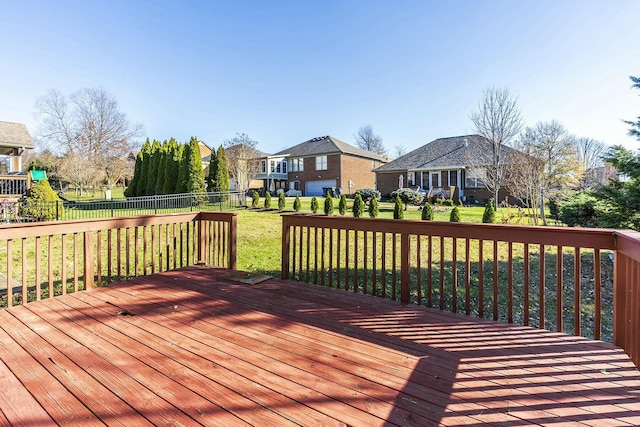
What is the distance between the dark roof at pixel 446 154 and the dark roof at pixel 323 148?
196 inches

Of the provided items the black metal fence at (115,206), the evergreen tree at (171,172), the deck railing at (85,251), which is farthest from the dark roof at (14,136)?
the deck railing at (85,251)

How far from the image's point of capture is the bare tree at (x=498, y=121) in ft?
53.1

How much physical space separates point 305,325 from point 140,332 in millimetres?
1410

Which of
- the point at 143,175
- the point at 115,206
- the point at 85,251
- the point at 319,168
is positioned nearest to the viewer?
the point at 85,251

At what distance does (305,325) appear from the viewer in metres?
2.84

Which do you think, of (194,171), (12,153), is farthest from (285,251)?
(12,153)

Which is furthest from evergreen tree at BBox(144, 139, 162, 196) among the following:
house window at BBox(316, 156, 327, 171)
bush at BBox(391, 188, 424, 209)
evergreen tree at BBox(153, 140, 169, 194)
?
house window at BBox(316, 156, 327, 171)

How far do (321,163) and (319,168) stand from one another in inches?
22.7

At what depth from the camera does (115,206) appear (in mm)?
13469

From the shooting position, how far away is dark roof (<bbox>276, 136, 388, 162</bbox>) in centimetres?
3094

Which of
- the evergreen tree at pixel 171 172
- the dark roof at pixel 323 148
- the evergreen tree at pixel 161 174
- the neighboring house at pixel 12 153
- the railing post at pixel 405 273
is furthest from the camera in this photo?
the dark roof at pixel 323 148

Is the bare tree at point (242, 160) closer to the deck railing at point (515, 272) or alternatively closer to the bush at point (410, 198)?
the bush at point (410, 198)

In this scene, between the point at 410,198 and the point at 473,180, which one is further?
the point at 473,180

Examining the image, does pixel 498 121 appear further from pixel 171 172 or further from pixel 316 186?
pixel 316 186
